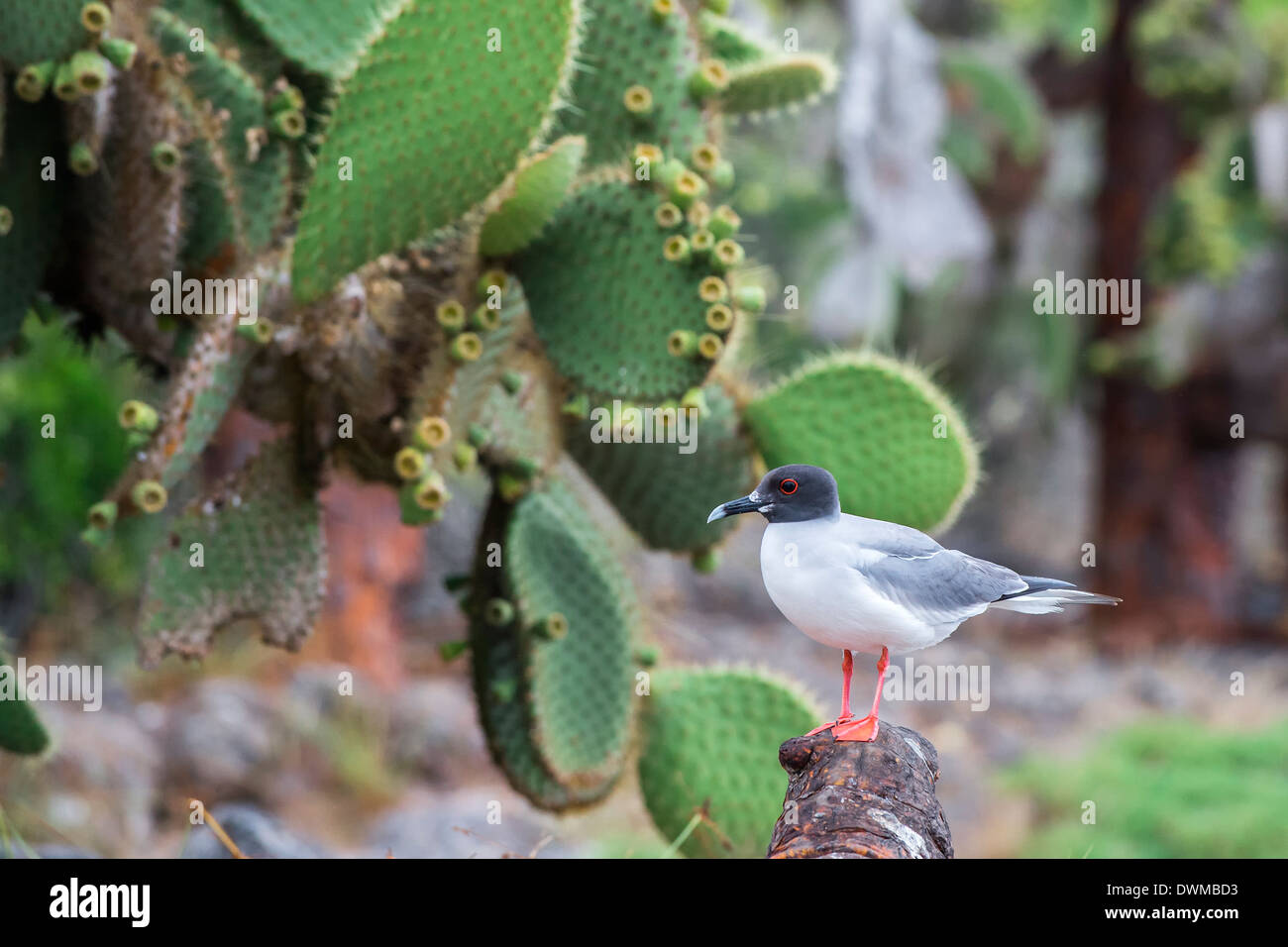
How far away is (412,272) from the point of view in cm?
216

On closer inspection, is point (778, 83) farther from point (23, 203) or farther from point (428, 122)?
point (23, 203)

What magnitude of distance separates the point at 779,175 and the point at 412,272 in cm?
510

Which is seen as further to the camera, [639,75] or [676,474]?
[676,474]

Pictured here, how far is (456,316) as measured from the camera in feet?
6.55

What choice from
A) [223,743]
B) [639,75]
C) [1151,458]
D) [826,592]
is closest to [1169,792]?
[1151,458]

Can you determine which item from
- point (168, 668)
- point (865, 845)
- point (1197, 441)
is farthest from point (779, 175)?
point (865, 845)

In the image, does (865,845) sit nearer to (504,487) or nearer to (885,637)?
Result: (885,637)

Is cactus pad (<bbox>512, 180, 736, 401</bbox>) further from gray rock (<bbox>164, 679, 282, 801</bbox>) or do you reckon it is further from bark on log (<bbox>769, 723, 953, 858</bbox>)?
gray rock (<bbox>164, 679, 282, 801</bbox>)

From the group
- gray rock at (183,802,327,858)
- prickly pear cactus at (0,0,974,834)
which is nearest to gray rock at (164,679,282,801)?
gray rock at (183,802,327,858)

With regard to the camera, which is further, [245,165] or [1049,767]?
[1049,767]

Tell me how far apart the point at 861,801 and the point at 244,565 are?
121cm

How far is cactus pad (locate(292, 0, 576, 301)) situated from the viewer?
1.72 m

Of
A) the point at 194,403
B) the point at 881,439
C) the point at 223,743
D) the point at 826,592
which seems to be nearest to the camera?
the point at 826,592

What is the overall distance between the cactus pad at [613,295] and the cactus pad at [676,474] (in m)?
0.26
